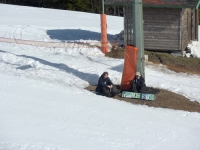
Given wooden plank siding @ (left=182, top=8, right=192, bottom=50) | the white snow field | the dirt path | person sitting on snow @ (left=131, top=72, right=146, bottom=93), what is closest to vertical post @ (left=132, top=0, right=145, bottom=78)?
person sitting on snow @ (left=131, top=72, right=146, bottom=93)

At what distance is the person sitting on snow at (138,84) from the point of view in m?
15.7

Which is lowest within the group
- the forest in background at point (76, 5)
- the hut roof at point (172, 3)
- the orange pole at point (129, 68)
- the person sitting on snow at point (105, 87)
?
the person sitting on snow at point (105, 87)

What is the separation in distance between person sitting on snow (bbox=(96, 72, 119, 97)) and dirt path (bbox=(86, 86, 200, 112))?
214mm

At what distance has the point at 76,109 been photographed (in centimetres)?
1326

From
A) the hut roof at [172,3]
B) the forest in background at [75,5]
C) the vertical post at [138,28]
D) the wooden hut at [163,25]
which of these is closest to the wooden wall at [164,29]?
the wooden hut at [163,25]

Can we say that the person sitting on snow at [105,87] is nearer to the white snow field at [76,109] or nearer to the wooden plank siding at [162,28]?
the white snow field at [76,109]

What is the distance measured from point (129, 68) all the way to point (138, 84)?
82 centimetres

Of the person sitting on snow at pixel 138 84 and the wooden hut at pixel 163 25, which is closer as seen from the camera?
the person sitting on snow at pixel 138 84

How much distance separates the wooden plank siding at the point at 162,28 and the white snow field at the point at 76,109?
7.89 feet

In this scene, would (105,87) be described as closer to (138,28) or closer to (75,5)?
(138,28)

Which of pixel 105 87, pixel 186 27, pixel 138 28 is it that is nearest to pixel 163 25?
pixel 186 27

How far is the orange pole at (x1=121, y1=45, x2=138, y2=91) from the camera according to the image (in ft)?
53.2

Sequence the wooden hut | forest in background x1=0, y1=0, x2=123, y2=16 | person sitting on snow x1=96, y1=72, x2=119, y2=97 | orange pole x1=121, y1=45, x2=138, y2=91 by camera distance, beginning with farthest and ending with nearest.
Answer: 1. forest in background x1=0, y1=0, x2=123, y2=16
2. the wooden hut
3. orange pole x1=121, y1=45, x2=138, y2=91
4. person sitting on snow x1=96, y1=72, x2=119, y2=97

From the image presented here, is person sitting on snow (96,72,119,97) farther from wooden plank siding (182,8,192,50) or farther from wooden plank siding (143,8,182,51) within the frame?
wooden plank siding (182,8,192,50)
